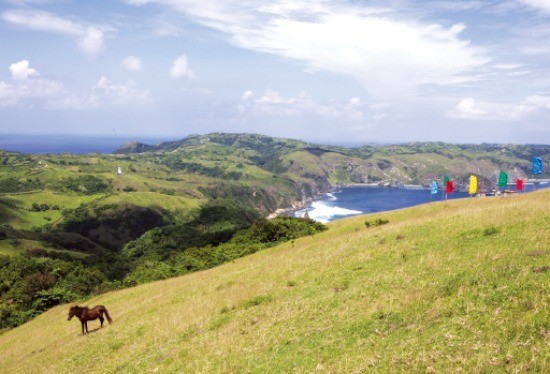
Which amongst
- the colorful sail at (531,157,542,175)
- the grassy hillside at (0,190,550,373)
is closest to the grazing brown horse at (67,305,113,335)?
the grassy hillside at (0,190,550,373)

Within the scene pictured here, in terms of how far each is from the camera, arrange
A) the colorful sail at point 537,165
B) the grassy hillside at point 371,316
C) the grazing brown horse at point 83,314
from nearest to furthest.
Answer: the grassy hillside at point 371,316 < the grazing brown horse at point 83,314 < the colorful sail at point 537,165

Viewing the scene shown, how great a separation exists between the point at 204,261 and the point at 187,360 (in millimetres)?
45169

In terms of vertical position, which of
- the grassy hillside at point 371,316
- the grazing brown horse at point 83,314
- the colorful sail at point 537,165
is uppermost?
the colorful sail at point 537,165

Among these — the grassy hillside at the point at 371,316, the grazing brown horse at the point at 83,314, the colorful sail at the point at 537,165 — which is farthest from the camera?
the colorful sail at the point at 537,165

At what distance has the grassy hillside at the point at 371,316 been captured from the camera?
1041 centimetres

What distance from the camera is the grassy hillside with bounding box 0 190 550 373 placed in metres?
10.4

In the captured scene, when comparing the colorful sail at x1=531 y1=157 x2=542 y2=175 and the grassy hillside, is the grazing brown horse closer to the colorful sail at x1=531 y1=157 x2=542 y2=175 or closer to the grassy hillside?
the grassy hillside

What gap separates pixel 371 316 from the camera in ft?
45.2

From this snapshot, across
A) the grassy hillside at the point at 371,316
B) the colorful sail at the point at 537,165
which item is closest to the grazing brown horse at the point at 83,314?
the grassy hillside at the point at 371,316

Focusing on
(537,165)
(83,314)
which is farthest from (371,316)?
(537,165)

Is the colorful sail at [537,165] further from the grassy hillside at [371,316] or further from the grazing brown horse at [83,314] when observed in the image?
the grazing brown horse at [83,314]

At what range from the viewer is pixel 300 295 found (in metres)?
18.8

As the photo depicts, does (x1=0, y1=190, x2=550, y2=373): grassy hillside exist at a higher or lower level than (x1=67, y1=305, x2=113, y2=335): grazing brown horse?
higher

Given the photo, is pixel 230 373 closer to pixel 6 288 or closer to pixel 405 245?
pixel 405 245
